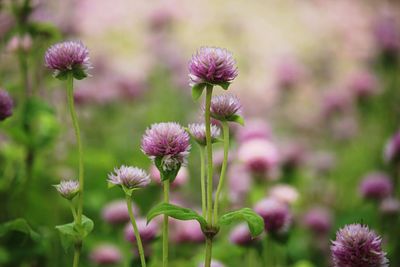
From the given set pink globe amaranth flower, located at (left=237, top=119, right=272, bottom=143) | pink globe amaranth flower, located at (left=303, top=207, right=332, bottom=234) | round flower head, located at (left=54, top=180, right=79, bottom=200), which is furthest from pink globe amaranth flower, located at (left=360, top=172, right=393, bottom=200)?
round flower head, located at (left=54, top=180, right=79, bottom=200)

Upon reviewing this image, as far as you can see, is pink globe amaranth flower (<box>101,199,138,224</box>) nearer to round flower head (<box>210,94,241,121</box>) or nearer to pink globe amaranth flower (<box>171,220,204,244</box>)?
pink globe amaranth flower (<box>171,220,204,244</box>)

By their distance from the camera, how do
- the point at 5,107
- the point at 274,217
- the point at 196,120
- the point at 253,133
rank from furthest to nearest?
1. the point at 196,120
2. the point at 253,133
3. the point at 274,217
4. the point at 5,107

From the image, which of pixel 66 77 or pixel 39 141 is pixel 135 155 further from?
pixel 66 77

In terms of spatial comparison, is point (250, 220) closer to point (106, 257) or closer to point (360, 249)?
point (360, 249)

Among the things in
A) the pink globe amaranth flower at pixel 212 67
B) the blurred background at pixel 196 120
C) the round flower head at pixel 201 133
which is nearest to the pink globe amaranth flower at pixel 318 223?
the blurred background at pixel 196 120

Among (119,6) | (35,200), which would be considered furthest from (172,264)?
(119,6)

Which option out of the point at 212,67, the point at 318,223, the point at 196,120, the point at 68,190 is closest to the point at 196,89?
the point at 212,67

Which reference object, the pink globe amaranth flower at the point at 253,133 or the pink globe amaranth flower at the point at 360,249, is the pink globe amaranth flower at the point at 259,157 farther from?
the pink globe amaranth flower at the point at 360,249
